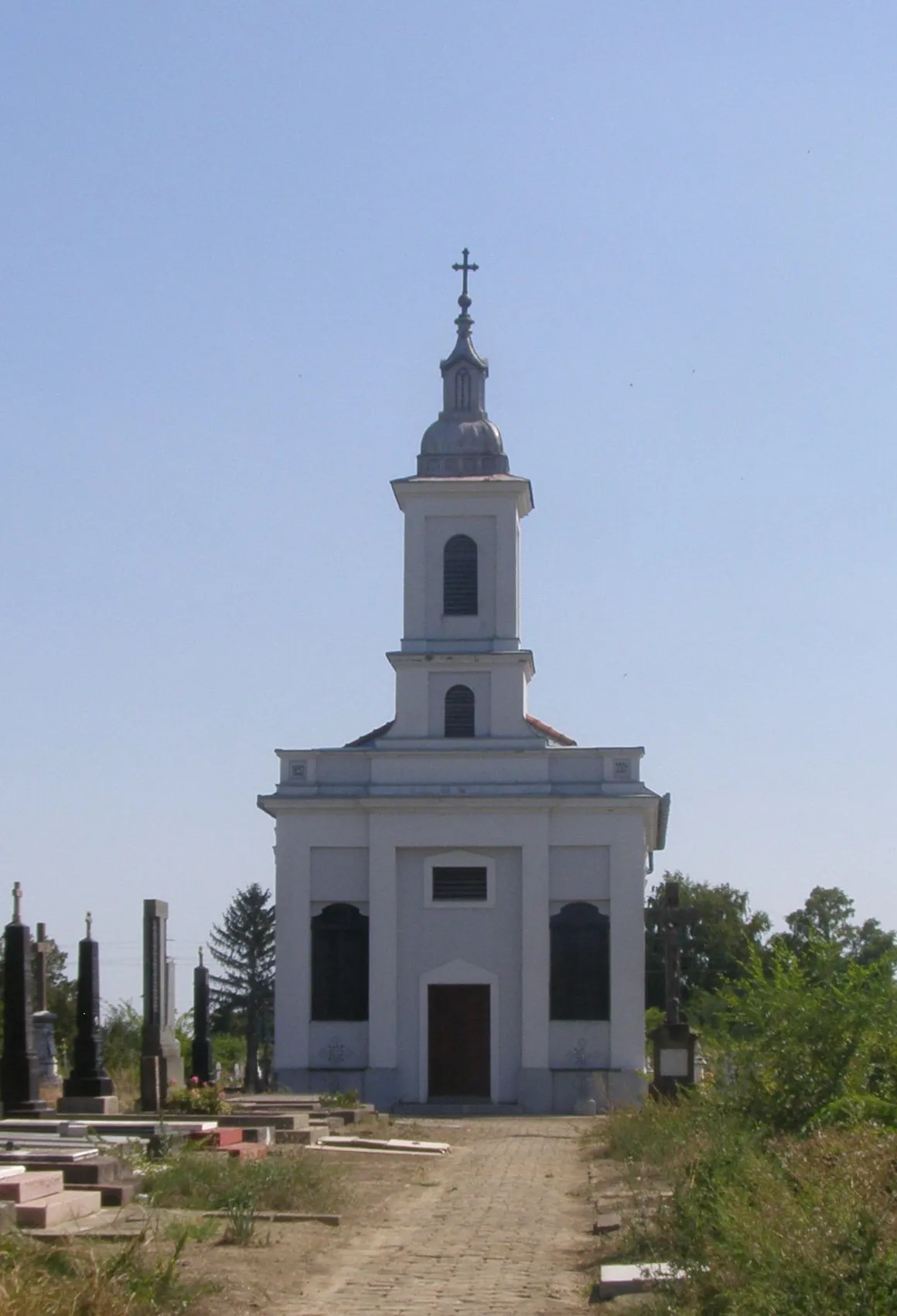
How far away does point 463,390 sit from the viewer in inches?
1618

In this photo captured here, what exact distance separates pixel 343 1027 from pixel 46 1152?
73.0 feet

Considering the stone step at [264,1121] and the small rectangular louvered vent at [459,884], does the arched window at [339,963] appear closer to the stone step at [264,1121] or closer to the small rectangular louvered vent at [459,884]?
the small rectangular louvered vent at [459,884]

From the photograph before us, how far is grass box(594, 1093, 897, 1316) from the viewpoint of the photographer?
24.3ft

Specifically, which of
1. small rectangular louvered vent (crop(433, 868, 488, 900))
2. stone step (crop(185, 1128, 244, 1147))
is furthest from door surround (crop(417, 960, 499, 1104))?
stone step (crop(185, 1128, 244, 1147))

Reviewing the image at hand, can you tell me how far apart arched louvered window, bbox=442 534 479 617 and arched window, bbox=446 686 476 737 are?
1735 mm

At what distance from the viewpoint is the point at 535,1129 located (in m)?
30.1

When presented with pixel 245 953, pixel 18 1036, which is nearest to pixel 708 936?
pixel 245 953

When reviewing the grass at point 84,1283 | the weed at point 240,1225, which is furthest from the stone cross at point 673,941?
the grass at point 84,1283

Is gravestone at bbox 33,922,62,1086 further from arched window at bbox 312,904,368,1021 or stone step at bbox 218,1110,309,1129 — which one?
stone step at bbox 218,1110,309,1129

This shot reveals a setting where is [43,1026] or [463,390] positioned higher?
[463,390]

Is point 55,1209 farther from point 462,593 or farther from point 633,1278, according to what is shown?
point 462,593

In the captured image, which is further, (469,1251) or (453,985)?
(453,985)

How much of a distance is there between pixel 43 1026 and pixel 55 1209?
22.1 m

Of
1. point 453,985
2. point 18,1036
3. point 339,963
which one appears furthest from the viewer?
point 339,963
